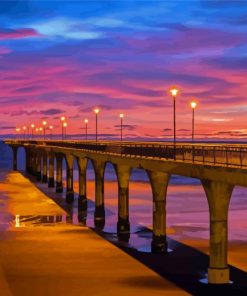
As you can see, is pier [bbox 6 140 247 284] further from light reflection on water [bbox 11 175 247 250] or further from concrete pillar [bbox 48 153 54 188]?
concrete pillar [bbox 48 153 54 188]

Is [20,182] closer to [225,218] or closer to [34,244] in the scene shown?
[34,244]

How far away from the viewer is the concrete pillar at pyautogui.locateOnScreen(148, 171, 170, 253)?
39.4 meters

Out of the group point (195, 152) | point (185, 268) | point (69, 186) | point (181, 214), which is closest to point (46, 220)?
point (181, 214)

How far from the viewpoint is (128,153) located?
147 feet

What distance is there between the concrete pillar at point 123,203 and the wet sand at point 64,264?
2163 millimetres

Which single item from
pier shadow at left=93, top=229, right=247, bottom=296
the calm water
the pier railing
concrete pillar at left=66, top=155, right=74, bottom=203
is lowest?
the calm water

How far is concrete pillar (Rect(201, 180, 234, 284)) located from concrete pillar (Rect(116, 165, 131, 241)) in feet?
54.8

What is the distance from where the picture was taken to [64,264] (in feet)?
116

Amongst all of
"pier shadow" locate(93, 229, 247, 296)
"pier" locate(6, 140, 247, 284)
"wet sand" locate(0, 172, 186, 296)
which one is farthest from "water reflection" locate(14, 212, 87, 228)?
"pier shadow" locate(93, 229, 247, 296)

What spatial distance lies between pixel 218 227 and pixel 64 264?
9.91m

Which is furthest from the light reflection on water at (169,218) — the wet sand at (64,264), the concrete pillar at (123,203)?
the wet sand at (64,264)

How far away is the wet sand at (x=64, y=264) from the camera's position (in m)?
30.1

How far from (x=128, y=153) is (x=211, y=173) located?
15522 mm

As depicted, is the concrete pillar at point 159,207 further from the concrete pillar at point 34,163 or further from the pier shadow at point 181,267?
the concrete pillar at point 34,163
